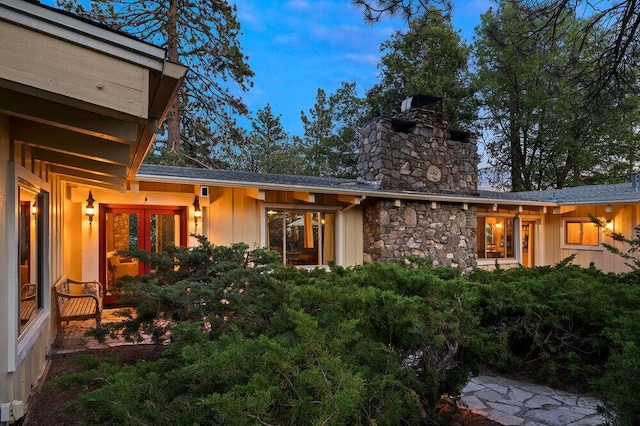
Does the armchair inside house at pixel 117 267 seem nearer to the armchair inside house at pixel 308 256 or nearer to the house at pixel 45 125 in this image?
the house at pixel 45 125

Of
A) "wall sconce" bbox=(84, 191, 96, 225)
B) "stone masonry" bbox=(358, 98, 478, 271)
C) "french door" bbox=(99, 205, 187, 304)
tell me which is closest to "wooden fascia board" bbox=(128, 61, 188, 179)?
"wall sconce" bbox=(84, 191, 96, 225)

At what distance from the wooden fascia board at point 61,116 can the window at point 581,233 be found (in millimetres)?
11518

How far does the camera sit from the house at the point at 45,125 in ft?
5.64

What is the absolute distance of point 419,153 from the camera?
9.69 m

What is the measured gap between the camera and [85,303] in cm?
580

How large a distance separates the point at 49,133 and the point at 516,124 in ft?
65.9

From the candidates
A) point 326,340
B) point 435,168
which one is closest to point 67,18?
point 326,340

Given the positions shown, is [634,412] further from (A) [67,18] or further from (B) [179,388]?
(A) [67,18]

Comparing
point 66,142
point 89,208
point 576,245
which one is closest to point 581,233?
point 576,245

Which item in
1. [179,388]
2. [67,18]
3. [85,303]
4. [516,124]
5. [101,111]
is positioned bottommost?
[85,303]

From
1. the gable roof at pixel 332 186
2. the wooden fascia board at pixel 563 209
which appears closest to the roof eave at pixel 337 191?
the gable roof at pixel 332 186

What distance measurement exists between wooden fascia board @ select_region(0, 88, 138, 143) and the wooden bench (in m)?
3.03

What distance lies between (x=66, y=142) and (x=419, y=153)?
26.3 feet

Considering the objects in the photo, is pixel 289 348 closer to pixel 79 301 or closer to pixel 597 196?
pixel 79 301
